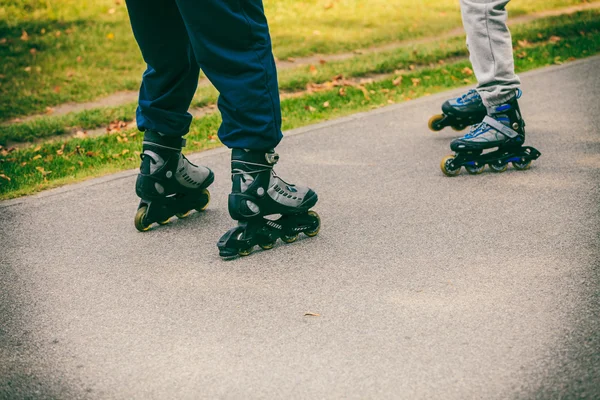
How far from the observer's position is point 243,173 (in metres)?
3.08

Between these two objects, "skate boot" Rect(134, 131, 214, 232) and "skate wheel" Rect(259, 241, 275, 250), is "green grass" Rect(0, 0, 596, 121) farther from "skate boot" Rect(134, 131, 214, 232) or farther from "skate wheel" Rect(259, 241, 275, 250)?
"skate wheel" Rect(259, 241, 275, 250)

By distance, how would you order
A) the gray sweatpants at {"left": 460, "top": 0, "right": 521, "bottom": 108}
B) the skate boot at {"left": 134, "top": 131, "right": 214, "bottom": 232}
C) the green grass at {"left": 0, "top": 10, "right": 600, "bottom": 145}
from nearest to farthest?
the skate boot at {"left": 134, "top": 131, "right": 214, "bottom": 232} < the gray sweatpants at {"left": 460, "top": 0, "right": 521, "bottom": 108} < the green grass at {"left": 0, "top": 10, "right": 600, "bottom": 145}

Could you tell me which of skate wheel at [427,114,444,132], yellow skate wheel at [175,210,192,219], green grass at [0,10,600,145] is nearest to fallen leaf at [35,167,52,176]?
green grass at [0,10,600,145]

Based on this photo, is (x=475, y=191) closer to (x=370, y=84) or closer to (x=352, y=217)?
(x=352, y=217)

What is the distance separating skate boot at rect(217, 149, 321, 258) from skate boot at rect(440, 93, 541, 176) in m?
1.10

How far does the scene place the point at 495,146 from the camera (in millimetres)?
4004

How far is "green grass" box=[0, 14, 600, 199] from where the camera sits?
461 centimetres

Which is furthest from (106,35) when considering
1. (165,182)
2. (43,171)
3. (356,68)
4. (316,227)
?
(316,227)

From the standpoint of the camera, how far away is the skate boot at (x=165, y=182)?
341 cm

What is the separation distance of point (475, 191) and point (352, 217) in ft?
2.26

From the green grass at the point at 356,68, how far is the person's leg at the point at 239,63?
3.37m

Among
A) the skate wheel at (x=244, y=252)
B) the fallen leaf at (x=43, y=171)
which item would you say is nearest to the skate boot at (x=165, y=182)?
the skate wheel at (x=244, y=252)

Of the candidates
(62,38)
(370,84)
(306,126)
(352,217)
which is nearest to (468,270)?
(352,217)

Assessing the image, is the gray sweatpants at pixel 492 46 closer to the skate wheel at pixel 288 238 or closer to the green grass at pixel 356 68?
the skate wheel at pixel 288 238
